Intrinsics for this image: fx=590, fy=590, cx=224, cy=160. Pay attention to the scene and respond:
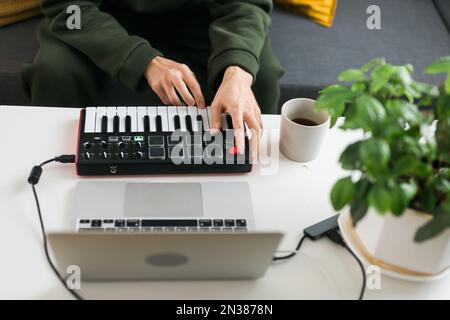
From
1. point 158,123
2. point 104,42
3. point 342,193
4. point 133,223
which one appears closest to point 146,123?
point 158,123

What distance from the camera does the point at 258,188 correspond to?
1.11 m

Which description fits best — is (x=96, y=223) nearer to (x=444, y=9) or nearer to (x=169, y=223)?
(x=169, y=223)

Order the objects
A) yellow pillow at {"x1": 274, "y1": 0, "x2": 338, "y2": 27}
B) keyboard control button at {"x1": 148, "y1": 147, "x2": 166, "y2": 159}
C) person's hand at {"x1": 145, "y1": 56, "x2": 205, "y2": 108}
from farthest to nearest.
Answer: yellow pillow at {"x1": 274, "y1": 0, "x2": 338, "y2": 27}, person's hand at {"x1": 145, "y1": 56, "x2": 205, "y2": 108}, keyboard control button at {"x1": 148, "y1": 147, "x2": 166, "y2": 159}

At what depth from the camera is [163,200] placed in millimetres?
1049

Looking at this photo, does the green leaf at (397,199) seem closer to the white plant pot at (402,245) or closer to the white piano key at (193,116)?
the white plant pot at (402,245)

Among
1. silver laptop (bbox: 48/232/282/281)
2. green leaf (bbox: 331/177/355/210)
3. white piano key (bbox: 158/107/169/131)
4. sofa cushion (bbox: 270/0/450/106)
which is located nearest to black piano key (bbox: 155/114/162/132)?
white piano key (bbox: 158/107/169/131)

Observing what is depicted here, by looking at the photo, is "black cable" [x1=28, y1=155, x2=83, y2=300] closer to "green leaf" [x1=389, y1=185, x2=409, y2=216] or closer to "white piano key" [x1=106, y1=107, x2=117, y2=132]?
"white piano key" [x1=106, y1=107, x2=117, y2=132]

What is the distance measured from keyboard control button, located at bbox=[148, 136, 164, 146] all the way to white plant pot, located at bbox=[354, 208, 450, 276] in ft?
1.32

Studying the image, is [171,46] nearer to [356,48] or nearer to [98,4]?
[98,4]

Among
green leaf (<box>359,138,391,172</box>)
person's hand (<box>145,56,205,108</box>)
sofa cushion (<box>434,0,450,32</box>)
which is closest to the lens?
green leaf (<box>359,138,391,172</box>)

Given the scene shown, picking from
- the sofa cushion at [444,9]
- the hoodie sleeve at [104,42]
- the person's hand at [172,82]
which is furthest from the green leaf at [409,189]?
the sofa cushion at [444,9]

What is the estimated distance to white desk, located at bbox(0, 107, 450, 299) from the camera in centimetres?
93

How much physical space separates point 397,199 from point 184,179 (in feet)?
1.54

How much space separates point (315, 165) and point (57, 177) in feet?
1.64
